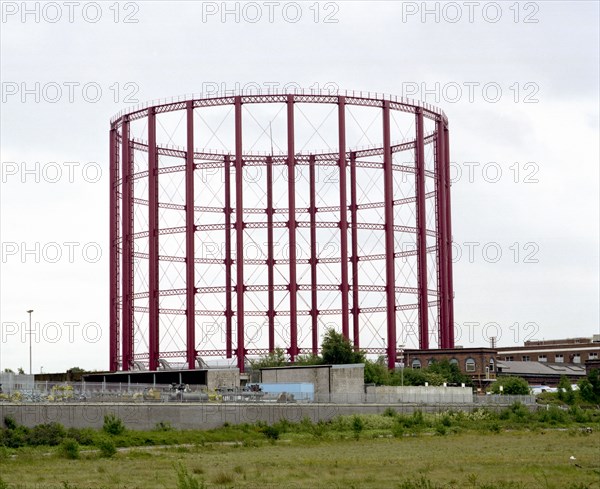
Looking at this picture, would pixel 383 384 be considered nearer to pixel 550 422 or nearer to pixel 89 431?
pixel 550 422

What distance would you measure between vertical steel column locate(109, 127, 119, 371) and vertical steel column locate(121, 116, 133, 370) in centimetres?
217

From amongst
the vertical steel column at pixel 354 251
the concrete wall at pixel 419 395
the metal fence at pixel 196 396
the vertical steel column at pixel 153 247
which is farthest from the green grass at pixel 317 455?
the vertical steel column at pixel 153 247

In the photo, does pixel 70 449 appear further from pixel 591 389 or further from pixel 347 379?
pixel 591 389

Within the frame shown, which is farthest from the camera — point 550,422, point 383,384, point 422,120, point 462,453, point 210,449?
point 422,120

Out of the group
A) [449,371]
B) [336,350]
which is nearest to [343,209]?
[336,350]

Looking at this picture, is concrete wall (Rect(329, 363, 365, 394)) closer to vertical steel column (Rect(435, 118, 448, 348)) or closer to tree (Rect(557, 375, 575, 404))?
vertical steel column (Rect(435, 118, 448, 348))

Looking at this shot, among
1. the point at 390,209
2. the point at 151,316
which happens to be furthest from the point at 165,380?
the point at 390,209

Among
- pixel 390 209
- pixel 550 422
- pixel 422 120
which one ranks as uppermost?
pixel 422 120

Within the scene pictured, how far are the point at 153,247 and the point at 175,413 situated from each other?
1270 inches

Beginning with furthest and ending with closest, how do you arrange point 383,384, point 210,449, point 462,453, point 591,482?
point 383,384
point 210,449
point 462,453
point 591,482

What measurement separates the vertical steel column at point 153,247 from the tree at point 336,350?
12713mm

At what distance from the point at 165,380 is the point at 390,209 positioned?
74.5ft

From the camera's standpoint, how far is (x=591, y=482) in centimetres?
3388

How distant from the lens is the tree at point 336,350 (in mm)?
88938
